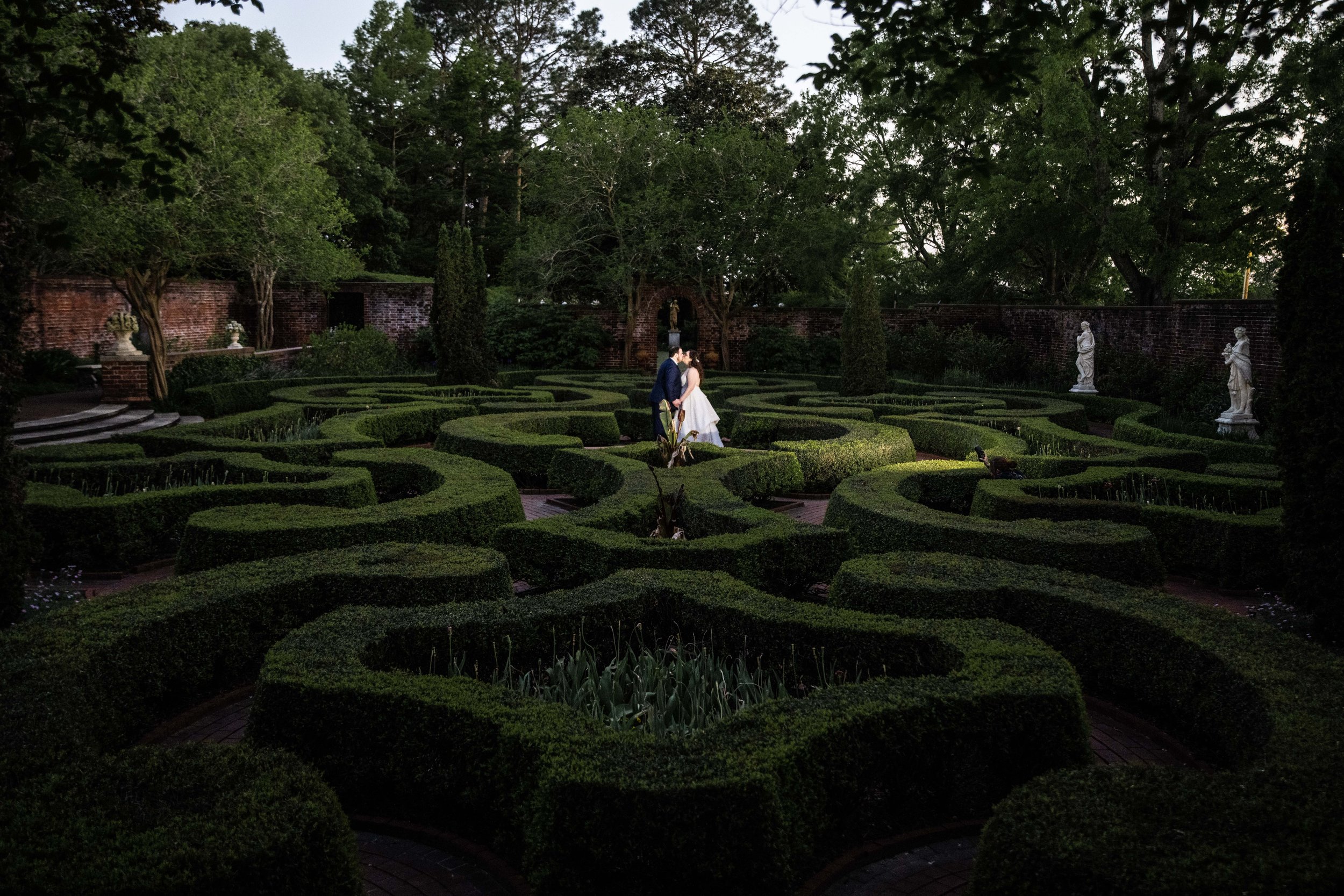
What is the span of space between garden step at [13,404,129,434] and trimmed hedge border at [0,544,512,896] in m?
10.3

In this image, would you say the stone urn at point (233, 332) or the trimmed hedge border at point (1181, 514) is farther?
the stone urn at point (233, 332)

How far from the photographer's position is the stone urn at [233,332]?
2811 cm

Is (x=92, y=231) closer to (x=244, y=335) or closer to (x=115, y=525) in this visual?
(x=115, y=525)

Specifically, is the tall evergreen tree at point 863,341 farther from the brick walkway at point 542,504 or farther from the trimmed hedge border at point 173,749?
the trimmed hedge border at point 173,749

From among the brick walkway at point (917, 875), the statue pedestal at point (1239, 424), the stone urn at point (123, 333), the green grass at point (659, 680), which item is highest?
the stone urn at point (123, 333)

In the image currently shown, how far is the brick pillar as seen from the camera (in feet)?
56.9

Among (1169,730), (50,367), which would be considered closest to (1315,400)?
(1169,730)

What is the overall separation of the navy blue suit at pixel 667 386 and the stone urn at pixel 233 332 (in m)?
19.9

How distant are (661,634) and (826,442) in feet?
20.3

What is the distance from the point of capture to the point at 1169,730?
17.5 ft

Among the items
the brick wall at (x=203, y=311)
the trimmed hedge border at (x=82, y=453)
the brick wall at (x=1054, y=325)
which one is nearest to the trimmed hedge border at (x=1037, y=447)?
the brick wall at (x=1054, y=325)

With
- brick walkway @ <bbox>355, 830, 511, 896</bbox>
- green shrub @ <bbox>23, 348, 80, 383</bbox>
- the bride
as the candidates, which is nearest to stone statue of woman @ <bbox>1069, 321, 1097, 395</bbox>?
the bride

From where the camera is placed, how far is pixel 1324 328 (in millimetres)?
6113

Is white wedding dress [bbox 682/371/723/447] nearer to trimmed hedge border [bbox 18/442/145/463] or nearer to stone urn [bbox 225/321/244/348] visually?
trimmed hedge border [bbox 18/442/145/463]
